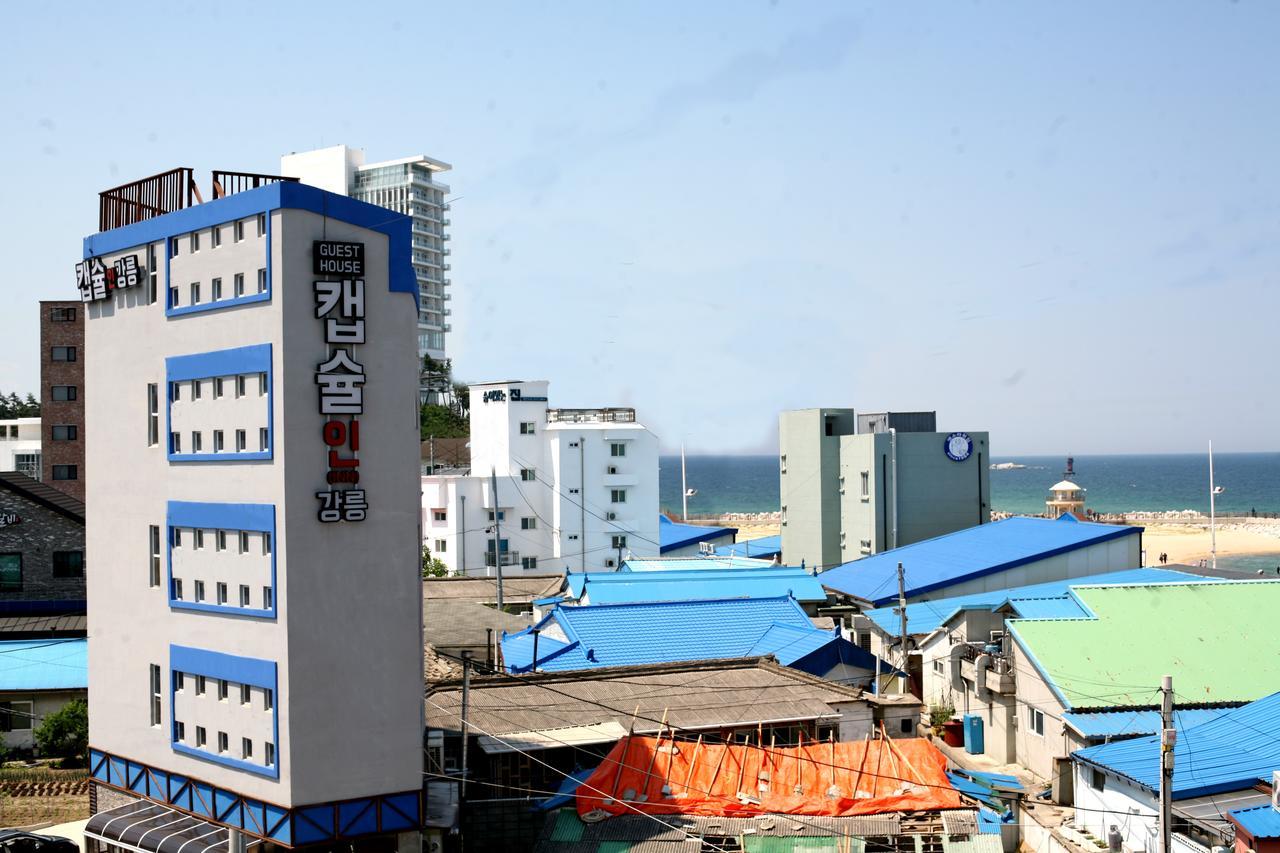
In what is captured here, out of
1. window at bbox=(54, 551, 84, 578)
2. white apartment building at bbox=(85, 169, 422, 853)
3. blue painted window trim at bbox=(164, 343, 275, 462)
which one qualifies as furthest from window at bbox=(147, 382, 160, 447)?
window at bbox=(54, 551, 84, 578)

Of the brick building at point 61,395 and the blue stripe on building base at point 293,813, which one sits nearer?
the blue stripe on building base at point 293,813

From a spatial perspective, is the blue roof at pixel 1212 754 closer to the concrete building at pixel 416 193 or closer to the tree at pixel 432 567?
the tree at pixel 432 567

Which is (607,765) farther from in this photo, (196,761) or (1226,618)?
(1226,618)

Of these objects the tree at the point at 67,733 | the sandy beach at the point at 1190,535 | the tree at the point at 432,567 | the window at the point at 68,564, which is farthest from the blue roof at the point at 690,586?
the sandy beach at the point at 1190,535

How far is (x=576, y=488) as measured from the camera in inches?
2464

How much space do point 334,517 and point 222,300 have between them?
412 centimetres

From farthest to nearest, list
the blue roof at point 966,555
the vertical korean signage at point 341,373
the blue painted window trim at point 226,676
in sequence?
the blue roof at point 966,555 < the vertical korean signage at point 341,373 < the blue painted window trim at point 226,676

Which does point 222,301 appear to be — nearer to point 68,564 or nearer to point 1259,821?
point 1259,821

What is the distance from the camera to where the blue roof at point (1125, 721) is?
24734mm

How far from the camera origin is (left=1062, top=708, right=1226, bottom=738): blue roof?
2473 centimetres

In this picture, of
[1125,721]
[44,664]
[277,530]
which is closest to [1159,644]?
[1125,721]

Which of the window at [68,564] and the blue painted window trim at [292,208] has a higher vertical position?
the blue painted window trim at [292,208]

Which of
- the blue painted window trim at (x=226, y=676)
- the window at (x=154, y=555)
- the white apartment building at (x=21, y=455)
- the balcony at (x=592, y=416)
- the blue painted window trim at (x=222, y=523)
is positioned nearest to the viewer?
the blue painted window trim at (x=226, y=676)

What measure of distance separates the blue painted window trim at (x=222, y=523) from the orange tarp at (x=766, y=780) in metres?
6.48
